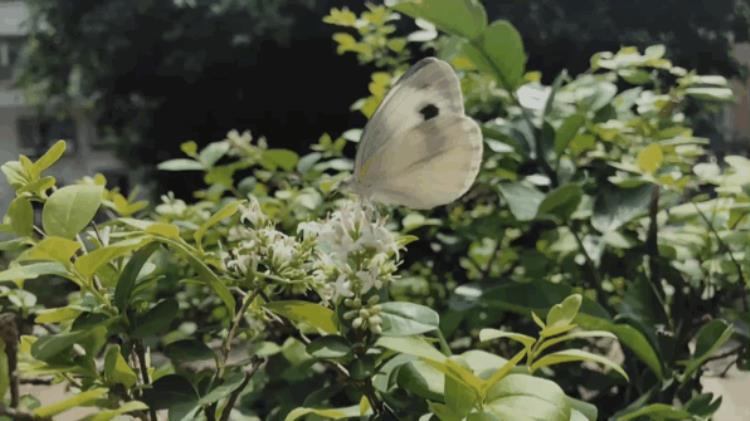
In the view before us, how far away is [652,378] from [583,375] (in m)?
0.18

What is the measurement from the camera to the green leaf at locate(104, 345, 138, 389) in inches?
14.3

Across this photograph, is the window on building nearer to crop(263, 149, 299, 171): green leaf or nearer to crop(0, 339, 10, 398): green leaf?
crop(263, 149, 299, 171): green leaf

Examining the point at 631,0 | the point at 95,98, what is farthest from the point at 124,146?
the point at 631,0

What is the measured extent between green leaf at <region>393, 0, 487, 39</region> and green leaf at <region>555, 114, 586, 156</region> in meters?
0.09

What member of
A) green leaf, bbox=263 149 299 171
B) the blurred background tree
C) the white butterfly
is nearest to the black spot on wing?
the white butterfly

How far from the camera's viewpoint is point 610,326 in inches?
19.6

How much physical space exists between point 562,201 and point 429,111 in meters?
0.14

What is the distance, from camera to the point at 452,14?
1.99ft

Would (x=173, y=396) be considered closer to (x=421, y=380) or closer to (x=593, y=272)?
(x=421, y=380)

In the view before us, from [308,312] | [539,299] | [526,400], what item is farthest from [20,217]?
[539,299]

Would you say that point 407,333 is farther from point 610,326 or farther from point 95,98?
point 95,98

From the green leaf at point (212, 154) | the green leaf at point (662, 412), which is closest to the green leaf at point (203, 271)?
the green leaf at point (662, 412)

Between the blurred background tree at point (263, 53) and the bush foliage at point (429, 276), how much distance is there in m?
4.24

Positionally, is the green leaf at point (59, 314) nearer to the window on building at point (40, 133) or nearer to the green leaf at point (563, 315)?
the green leaf at point (563, 315)
